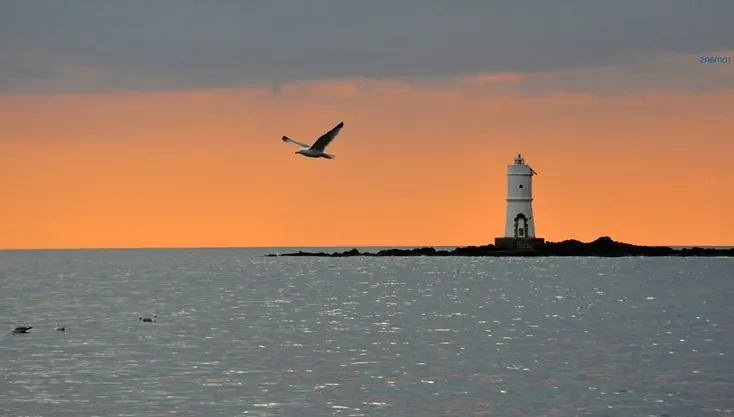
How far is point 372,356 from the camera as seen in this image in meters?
43.1

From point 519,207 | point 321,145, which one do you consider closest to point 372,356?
point 321,145

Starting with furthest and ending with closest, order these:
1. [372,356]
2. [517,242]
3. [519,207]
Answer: [517,242] → [519,207] → [372,356]

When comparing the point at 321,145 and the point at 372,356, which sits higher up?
the point at 321,145

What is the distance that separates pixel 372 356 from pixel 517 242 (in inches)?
3435

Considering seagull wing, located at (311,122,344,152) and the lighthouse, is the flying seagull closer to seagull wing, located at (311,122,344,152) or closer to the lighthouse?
seagull wing, located at (311,122,344,152)

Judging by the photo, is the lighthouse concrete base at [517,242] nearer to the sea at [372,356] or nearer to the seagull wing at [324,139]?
the sea at [372,356]

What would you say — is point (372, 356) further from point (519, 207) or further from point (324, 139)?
point (519, 207)

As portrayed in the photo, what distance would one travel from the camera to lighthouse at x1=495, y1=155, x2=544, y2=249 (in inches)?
4961

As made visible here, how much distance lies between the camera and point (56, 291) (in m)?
101

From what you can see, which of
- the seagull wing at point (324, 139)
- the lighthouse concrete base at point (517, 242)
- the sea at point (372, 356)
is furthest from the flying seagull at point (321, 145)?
the lighthouse concrete base at point (517, 242)

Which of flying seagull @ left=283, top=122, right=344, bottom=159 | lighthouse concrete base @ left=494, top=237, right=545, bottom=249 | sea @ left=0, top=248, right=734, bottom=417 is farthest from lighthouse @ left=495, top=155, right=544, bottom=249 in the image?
flying seagull @ left=283, top=122, right=344, bottom=159

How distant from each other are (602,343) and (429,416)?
1925 cm

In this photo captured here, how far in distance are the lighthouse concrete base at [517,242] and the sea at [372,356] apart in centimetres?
4534

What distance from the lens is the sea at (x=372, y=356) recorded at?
105ft
